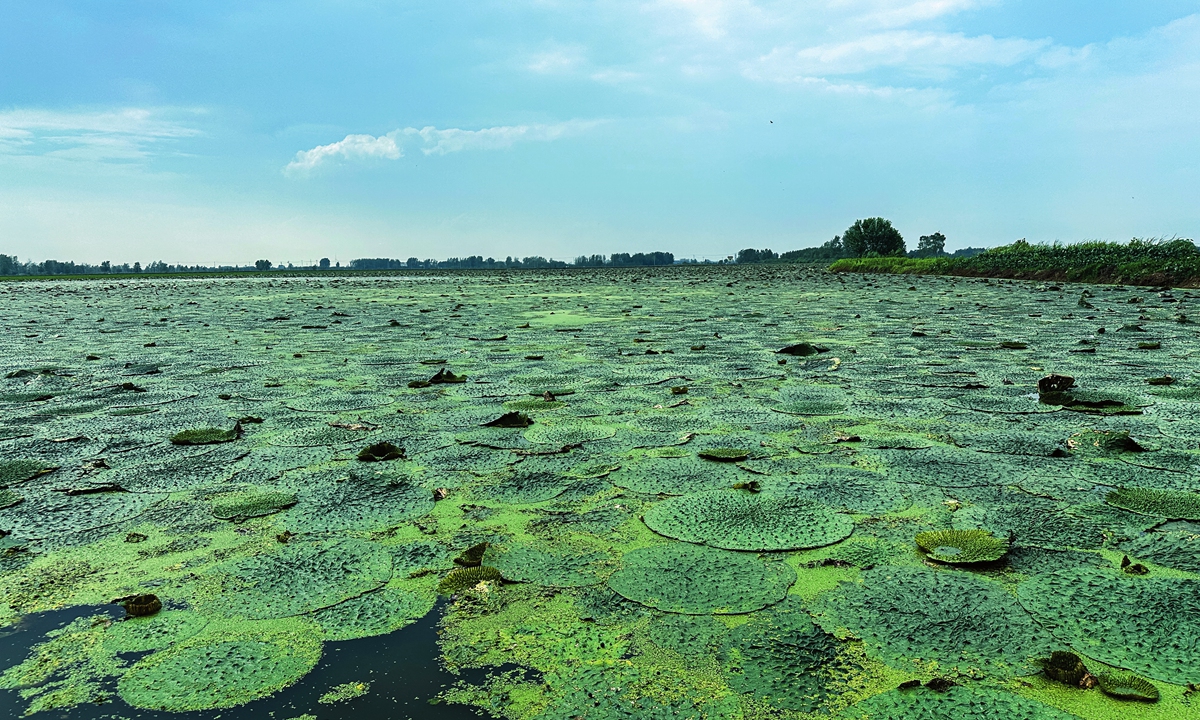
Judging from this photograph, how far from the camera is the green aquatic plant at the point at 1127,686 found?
3.80ft

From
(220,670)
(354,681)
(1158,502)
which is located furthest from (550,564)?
(1158,502)

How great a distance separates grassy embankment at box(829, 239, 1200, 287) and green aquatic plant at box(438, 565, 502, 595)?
17171 millimetres

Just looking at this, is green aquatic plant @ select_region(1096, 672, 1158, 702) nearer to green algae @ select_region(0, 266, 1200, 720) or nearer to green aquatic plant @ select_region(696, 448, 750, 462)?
green algae @ select_region(0, 266, 1200, 720)

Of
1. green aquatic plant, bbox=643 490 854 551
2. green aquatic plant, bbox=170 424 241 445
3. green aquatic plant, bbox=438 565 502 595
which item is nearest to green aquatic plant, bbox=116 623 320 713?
green aquatic plant, bbox=438 565 502 595

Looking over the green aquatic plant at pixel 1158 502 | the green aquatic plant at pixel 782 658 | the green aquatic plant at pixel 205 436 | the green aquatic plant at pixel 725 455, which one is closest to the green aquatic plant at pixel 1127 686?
the green aquatic plant at pixel 782 658

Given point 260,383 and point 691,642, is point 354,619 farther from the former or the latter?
point 260,383

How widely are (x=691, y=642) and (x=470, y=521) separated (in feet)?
2.80

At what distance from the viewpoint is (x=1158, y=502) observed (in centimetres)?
199

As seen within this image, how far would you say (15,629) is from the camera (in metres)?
1.44

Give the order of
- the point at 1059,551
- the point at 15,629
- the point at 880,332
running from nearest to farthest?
the point at 15,629 < the point at 1059,551 < the point at 880,332

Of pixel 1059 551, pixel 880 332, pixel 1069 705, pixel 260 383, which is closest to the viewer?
pixel 1069 705

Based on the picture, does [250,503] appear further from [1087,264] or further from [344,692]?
[1087,264]

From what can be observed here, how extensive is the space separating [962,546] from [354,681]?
1.43 meters

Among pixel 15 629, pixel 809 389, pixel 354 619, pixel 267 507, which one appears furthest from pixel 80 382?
pixel 809 389
